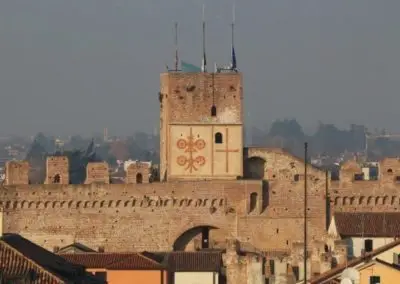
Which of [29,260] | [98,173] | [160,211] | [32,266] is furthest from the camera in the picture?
[98,173]

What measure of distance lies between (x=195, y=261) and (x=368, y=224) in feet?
16.7

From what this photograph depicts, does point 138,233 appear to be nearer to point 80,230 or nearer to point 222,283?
point 80,230

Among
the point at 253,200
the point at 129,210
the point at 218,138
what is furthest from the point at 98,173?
the point at 253,200

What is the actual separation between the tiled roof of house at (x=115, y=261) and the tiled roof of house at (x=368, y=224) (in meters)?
5.82

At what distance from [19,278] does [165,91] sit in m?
34.0

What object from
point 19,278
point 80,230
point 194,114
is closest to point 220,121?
point 194,114

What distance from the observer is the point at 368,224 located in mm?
61156

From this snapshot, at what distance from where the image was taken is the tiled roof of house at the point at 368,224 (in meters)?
59.5

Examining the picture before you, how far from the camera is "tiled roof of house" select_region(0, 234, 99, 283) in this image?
37.3m

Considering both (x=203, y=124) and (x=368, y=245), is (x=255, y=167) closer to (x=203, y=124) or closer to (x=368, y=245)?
(x=203, y=124)

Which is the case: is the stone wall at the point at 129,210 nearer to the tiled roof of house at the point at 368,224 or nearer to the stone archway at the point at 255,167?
the stone archway at the point at 255,167

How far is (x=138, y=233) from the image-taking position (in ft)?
226

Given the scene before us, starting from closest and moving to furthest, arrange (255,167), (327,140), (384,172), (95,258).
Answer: (95,258)
(384,172)
(255,167)
(327,140)

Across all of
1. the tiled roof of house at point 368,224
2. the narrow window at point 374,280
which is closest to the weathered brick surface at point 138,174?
the tiled roof of house at point 368,224
